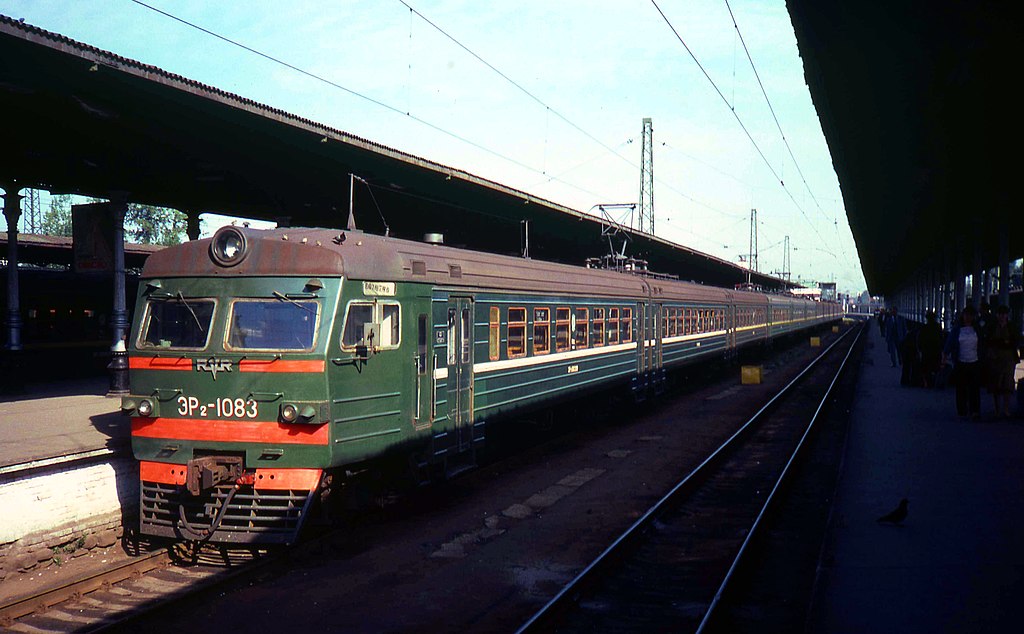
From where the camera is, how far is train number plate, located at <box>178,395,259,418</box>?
834 centimetres

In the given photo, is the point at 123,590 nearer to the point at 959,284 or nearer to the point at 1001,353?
the point at 1001,353

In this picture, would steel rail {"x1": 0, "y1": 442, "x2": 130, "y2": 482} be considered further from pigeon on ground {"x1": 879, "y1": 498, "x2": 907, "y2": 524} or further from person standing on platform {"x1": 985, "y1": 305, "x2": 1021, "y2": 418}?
person standing on platform {"x1": 985, "y1": 305, "x2": 1021, "y2": 418}

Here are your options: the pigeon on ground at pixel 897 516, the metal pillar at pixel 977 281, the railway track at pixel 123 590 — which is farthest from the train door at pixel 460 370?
the metal pillar at pixel 977 281

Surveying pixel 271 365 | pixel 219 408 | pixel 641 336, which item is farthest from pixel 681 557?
pixel 641 336

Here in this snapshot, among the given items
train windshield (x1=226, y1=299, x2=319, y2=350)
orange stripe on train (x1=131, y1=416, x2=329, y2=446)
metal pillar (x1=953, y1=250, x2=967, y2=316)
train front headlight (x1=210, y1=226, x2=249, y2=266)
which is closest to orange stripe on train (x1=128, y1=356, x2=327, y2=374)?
train windshield (x1=226, y1=299, x2=319, y2=350)

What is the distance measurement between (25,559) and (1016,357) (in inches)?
619

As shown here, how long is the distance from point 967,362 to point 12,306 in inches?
697

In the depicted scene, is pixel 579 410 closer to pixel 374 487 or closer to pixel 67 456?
pixel 374 487

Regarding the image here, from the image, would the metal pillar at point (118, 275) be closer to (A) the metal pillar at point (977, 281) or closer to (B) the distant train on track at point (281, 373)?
(B) the distant train on track at point (281, 373)

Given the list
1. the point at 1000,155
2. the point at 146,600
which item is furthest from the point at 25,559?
the point at 1000,155

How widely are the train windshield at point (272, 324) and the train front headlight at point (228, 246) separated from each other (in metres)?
0.45

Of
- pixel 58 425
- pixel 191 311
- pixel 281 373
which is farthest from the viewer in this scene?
pixel 58 425

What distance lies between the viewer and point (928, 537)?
8.48m

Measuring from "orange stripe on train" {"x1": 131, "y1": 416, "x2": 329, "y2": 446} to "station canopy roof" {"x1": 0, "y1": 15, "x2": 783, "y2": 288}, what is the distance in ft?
15.3
